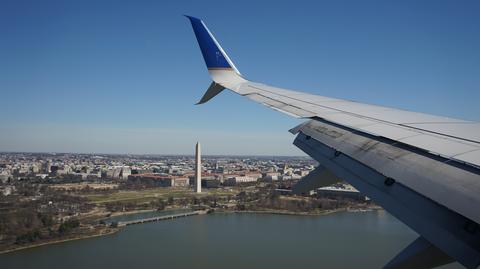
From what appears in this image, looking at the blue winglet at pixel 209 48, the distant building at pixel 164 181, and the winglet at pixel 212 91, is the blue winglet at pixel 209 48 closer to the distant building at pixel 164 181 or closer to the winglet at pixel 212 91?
the winglet at pixel 212 91

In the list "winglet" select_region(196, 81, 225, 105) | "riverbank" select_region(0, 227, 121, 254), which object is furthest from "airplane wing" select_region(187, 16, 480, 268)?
"riverbank" select_region(0, 227, 121, 254)

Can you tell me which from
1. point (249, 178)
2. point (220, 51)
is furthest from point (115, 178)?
point (220, 51)

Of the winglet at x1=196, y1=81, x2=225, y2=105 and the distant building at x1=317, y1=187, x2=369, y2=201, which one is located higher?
the winglet at x1=196, y1=81, x2=225, y2=105

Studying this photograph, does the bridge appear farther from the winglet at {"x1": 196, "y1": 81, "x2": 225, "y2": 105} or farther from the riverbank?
the winglet at {"x1": 196, "y1": 81, "x2": 225, "y2": 105}

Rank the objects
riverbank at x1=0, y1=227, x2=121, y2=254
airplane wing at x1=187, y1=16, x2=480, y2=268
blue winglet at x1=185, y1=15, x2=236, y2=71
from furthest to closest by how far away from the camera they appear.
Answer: riverbank at x1=0, y1=227, x2=121, y2=254 → blue winglet at x1=185, y1=15, x2=236, y2=71 → airplane wing at x1=187, y1=16, x2=480, y2=268

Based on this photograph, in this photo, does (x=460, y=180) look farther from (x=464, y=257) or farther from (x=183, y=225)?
(x=183, y=225)

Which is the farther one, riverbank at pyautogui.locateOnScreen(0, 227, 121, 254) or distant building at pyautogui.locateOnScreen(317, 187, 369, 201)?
distant building at pyautogui.locateOnScreen(317, 187, 369, 201)
